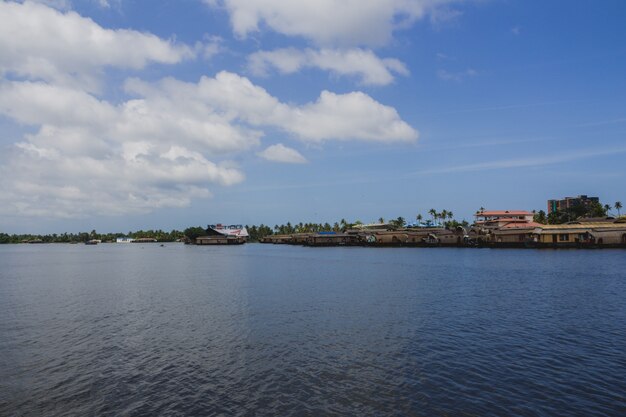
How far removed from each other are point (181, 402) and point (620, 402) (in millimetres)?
18033

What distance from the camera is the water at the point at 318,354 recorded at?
1730 centimetres

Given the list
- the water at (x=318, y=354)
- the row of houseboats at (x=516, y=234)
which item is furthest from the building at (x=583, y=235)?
the water at (x=318, y=354)

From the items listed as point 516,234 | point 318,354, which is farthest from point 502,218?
point 318,354

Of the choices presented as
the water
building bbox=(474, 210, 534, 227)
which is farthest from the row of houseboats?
the water

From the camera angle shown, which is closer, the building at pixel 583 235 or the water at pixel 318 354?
the water at pixel 318 354

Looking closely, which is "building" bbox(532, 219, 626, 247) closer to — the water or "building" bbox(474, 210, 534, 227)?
"building" bbox(474, 210, 534, 227)

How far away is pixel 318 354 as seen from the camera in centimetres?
2384

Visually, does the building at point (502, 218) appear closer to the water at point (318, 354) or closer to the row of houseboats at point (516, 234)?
the row of houseboats at point (516, 234)

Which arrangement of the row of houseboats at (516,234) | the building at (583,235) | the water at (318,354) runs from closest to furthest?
the water at (318,354) < the building at (583,235) < the row of houseboats at (516,234)

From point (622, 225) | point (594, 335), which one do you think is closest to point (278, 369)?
point (594, 335)

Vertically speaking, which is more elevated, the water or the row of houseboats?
the row of houseboats

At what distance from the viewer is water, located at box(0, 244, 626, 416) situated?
1730 centimetres

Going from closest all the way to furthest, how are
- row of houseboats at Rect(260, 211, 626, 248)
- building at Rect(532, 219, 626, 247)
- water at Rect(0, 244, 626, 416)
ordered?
water at Rect(0, 244, 626, 416), building at Rect(532, 219, 626, 247), row of houseboats at Rect(260, 211, 626, 248)

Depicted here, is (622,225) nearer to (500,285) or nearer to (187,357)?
(500,285)
